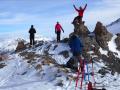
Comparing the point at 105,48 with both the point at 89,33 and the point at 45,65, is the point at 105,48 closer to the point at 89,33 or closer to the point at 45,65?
the point at 89,33

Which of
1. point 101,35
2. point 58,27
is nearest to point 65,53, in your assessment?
point 101,35

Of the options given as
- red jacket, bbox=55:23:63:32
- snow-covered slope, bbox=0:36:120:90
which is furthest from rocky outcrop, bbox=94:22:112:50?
red jacket, bbox=55:23:63:32

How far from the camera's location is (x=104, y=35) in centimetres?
3706

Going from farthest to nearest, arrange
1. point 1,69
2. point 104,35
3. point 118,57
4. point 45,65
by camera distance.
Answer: point 104,35, point 118,57, point 1,69, point 45,65

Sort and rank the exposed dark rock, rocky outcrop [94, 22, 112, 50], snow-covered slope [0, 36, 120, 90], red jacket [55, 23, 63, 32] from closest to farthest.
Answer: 1. snow-covered slope [0, 36, 120, 90]
2. the exposed dark rock
3. rocky outcrop [94, 22, 112, 50]
4. red jacket [55, 23, 63, 32]

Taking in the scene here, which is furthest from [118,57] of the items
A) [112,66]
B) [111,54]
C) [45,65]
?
[45,65]

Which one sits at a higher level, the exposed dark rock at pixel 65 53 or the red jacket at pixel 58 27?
the red jacket at pixel 58 27

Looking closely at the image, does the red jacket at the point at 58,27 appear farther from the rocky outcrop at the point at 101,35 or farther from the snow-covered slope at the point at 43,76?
the snow-covered slope at the point at 43,76

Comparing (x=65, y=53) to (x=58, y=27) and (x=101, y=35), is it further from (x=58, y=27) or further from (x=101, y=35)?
(x=58, y=27)

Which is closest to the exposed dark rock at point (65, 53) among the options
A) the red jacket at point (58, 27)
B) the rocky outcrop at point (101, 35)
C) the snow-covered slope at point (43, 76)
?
the snow-covered slope at point (43, 76)

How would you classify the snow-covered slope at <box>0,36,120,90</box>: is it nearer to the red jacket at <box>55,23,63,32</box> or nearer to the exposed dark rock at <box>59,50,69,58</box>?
the exposed dark rock at <box>59,50,69,58</box>

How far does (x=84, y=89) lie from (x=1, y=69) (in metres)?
10.7

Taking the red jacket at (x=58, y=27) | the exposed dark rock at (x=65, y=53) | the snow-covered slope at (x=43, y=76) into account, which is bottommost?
the snow-covered slope at (x=43, y=76)

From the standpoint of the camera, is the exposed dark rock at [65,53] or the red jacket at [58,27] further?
the red jacket at [58,27]
